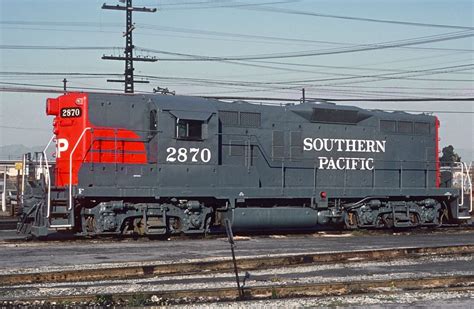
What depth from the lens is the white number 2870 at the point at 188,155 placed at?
612 inches

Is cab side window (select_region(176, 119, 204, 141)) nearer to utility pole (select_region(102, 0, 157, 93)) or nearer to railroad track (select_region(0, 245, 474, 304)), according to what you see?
railroad track (select_region(0, 245, 474, 304))

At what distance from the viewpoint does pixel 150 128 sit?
1559cm

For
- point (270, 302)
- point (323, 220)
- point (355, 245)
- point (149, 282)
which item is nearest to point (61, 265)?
point (149, 282)

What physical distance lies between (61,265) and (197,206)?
5.13 meters

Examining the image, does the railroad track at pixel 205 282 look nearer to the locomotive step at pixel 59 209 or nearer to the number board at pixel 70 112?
the locomotive step at pixel 59 209

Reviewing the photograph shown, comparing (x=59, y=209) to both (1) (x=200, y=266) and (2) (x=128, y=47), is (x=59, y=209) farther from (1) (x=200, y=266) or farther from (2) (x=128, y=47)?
(2) (x=128, y=47)

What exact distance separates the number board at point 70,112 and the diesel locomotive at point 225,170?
0.02m

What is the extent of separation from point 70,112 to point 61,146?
891mm

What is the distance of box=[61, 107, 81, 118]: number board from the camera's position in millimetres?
15336

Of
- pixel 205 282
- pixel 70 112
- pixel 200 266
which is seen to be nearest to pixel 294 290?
pixel 205 282

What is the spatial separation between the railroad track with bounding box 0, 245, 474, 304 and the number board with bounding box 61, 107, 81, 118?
5.94m

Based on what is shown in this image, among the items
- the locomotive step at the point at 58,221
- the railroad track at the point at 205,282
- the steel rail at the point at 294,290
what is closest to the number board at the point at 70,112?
the locomotive step at the point at 58,221

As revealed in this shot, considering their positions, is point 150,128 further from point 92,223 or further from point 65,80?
point 65,80

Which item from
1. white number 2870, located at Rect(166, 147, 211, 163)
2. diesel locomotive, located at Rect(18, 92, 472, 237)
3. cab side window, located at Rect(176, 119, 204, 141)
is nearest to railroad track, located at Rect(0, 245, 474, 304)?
diesel locomotive, located at Rect(18, 92, 472, 237)
